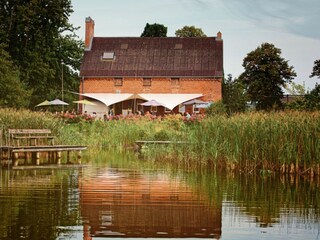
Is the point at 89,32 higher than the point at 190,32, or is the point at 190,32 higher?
the point at 190,32

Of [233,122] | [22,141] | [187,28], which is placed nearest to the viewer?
[233,122]

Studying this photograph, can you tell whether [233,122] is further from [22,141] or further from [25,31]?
[25,31]

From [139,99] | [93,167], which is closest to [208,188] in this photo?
[93,167]

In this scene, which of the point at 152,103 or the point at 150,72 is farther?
the point at 150,72

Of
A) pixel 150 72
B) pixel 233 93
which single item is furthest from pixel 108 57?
pixel 233 93

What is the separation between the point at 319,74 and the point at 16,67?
1936 cm

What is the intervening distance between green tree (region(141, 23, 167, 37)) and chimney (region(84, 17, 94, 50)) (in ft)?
29.5

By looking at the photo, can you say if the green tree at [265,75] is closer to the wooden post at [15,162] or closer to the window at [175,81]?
the window at [175,81]

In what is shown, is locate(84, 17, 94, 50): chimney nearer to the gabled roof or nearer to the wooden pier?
the gabled roof

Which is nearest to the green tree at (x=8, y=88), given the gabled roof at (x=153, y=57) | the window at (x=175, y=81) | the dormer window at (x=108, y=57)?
the gabled roof at (x=153, y=57)

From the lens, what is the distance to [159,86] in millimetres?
54031

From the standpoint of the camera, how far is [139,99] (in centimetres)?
5409

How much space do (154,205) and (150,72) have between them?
4112cm

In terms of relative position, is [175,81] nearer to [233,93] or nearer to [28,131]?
[233,93]
